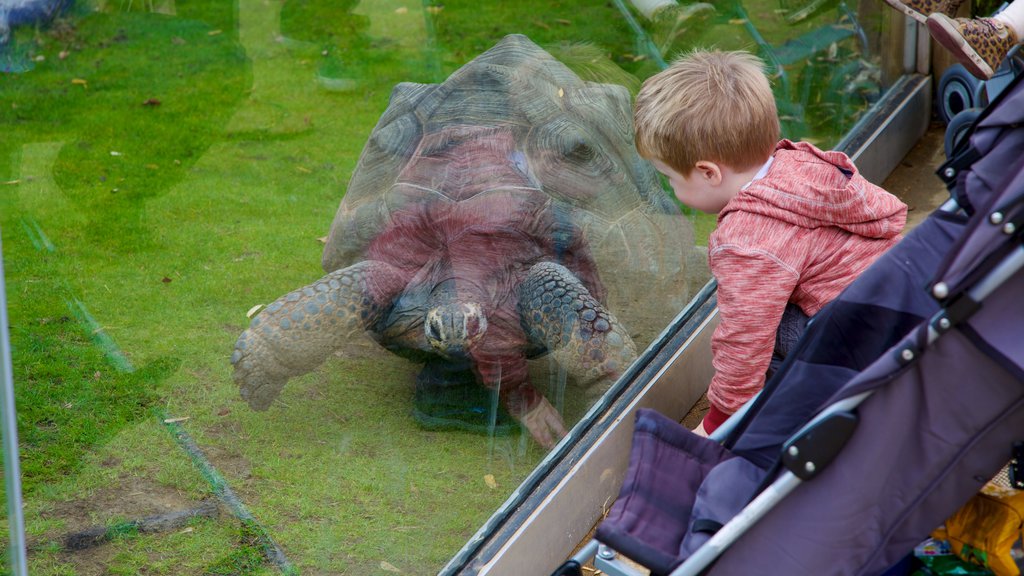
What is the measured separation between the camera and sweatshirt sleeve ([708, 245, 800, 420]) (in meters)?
1.92

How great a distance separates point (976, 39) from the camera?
275 cm

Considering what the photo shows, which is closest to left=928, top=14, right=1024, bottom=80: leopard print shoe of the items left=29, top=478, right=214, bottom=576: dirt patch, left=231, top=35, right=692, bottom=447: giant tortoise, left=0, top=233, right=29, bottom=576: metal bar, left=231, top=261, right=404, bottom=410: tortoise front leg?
left=231, top=35, right=692, bottom=447: giant tortoise

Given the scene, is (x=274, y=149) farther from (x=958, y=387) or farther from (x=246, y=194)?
(x=958, y=387)

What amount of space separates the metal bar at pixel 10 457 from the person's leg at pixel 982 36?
2.39 m

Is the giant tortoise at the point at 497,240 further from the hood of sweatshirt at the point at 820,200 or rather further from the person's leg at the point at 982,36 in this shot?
the person's leg at the point at 982,36

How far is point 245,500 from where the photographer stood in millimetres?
1946

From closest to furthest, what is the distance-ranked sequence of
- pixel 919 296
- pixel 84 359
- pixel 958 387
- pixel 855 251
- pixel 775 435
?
pixel 958 387 → pixel 919 296 → pixel 775 435 → pixel 84 359 → pixel 855 251

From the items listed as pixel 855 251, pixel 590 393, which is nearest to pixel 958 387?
pixel 855 251

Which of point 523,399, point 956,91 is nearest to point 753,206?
point 523,399

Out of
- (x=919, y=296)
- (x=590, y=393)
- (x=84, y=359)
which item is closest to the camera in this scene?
(x=919, y=296)

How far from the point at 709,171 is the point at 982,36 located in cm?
121

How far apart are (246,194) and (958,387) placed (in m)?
1.72

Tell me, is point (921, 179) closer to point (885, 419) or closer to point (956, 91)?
point (956, 91)

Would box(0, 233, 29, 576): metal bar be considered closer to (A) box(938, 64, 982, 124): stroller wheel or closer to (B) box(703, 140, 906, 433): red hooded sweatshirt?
(B) box(703, 140, 906, 433): red hooded sweatshirt
